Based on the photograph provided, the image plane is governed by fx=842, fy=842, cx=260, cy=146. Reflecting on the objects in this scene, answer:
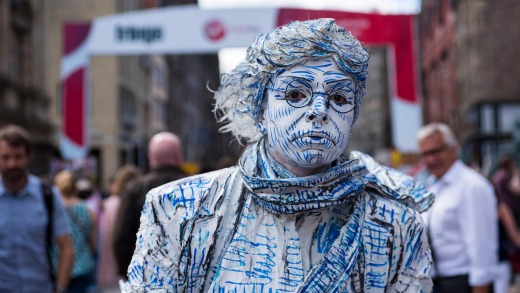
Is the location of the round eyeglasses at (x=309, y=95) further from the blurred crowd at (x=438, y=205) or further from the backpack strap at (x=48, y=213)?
the backpack strap at (x=48, y=213)

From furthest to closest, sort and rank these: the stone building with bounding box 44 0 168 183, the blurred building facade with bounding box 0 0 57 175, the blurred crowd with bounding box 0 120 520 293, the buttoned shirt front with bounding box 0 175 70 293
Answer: the stone building with bounding box 44 0 168 183 → the blurred building facade with bounding box 0 0 57 175 → the blurred crowd with bounding box 0 120 520 293 → the buttoned shirt front with bounding box 0 175 70 293

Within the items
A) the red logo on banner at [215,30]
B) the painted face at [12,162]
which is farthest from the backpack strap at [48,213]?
the red logo on banner at [215,30]

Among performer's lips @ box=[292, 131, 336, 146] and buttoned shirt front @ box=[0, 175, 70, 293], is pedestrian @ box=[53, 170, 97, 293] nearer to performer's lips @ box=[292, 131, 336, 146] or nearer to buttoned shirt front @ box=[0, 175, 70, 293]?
buttoned shirt front @ box=[0, 175, 70, 293]

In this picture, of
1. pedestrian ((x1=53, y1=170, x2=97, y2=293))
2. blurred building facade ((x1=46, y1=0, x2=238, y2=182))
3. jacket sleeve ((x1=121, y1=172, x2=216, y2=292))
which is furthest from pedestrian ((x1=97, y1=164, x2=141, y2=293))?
blurred building facade ((x1=46, y1=0, x2=238, y2=182))

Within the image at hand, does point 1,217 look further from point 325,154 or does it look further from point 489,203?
point 325,154

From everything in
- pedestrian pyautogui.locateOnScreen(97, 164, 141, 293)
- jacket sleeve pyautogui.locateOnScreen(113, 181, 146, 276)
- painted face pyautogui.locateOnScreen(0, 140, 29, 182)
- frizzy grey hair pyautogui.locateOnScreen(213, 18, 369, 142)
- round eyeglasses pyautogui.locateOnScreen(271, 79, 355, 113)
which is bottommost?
pedestrian pyautogui.locateOnScreen(97, 164, 141, 293)

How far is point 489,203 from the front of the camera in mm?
5172

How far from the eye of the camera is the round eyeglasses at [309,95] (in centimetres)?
216

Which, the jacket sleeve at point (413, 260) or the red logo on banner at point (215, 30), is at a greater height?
the red logo on banner at point (215, 30)

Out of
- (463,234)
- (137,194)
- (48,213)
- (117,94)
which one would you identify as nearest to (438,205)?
(463,234)

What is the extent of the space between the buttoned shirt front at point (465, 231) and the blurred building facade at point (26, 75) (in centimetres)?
1992

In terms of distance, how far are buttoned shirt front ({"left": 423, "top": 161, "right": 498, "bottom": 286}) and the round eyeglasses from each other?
3.00 metres

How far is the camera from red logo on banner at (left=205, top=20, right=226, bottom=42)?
10.7 meters

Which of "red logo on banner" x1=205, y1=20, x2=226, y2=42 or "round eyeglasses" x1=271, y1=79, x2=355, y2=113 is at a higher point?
"red logo on banner" x1=205, y1=20, x2=226, y2=42
